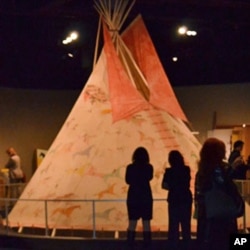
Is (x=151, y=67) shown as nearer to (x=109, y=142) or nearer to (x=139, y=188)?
(x=109, y=142)

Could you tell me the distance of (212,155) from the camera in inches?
342

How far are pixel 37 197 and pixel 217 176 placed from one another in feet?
22.2

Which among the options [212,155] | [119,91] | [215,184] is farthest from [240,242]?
[119,91]

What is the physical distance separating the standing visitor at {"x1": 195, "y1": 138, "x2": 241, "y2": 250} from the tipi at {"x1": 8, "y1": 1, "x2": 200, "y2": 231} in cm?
443

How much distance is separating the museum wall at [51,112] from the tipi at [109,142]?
1040 centimetres

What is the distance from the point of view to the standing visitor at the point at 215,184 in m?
8.43

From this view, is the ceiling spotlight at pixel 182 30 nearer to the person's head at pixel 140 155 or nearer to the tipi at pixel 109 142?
the tipi at pixel 109 142

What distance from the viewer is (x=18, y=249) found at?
12984 mm

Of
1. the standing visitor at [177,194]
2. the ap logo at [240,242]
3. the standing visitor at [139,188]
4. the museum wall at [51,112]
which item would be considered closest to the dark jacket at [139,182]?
the standing visitor at [139,188]

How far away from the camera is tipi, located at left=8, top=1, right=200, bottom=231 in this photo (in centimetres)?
1370

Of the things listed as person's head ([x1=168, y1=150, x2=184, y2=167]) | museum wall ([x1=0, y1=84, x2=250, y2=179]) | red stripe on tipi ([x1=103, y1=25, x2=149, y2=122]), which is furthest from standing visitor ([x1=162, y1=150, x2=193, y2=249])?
museum wall ([x1=0, y1=84, x2=250, y2=179])

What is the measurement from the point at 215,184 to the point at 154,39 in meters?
22.1

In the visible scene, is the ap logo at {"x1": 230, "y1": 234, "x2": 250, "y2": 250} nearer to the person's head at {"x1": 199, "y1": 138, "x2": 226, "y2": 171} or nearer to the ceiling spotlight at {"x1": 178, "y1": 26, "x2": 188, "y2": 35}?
the person's head at {"x1": 199, "y1": 138, "x2": 226, "y2": 171}

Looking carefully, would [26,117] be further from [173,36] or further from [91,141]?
[91,141]
